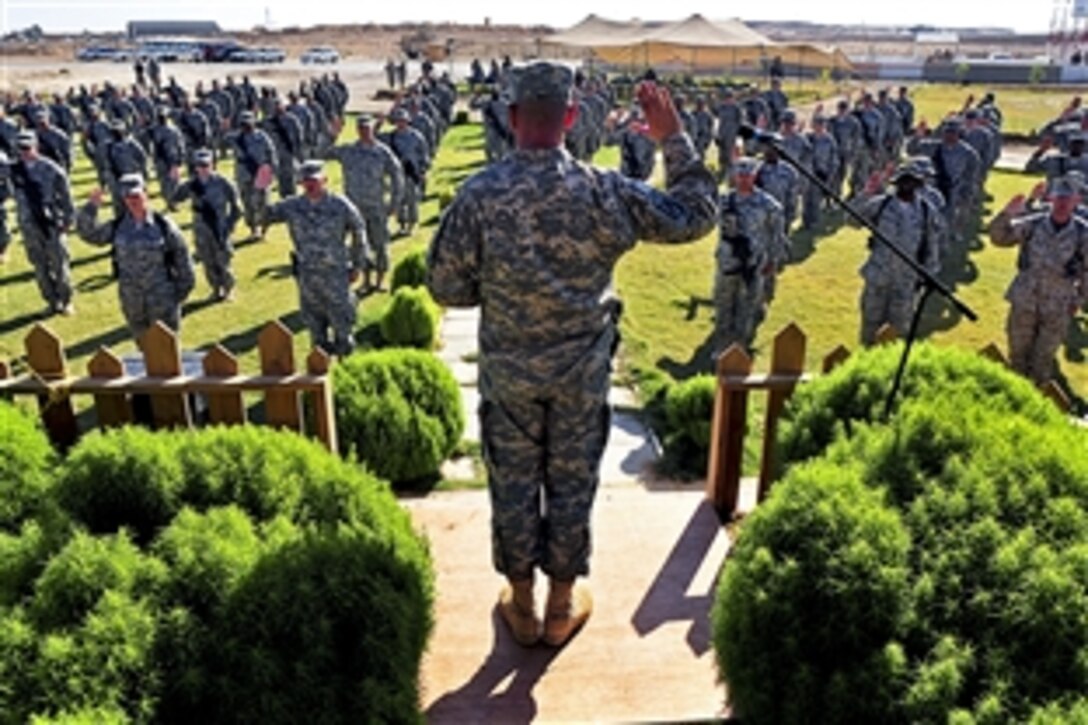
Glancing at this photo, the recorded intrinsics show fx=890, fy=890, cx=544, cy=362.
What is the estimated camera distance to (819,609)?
8.29 feet

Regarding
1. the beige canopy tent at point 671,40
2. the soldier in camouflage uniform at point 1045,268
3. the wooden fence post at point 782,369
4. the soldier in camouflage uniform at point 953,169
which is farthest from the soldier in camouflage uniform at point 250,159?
the beige canopy tent at point 671,40

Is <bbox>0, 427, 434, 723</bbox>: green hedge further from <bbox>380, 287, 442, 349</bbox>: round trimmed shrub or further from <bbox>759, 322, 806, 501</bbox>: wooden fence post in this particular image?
<bbox>380, 287, 442, 349</bbox>: round trimmed shrub

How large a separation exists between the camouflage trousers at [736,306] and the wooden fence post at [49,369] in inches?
208

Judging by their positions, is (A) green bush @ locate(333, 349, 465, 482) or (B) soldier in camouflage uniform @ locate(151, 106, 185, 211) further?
(B) soldier in camouflage uniform @ locate(151, 106, 185, 211)

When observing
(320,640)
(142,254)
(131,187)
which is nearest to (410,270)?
(142,254)

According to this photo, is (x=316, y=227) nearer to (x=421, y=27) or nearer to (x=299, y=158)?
(x=299, y=158)

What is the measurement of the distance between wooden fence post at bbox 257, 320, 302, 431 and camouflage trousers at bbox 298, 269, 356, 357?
322 cm

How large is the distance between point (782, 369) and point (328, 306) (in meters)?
4.42

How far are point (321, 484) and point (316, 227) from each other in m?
4.83

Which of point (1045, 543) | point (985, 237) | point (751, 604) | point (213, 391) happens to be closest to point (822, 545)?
point (751, 604)

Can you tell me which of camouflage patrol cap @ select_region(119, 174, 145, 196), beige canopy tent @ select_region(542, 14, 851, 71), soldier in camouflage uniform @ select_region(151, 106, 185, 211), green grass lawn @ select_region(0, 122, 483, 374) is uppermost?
beige canopy tent @ select_region(542, 14, 851, 71)

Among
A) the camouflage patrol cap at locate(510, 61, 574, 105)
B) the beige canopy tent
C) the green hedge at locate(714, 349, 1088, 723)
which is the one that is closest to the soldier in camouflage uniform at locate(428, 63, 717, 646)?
the camouflage patrol cap at locate(510, 61, 574, 105)

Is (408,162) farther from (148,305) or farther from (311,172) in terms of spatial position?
(148,305)

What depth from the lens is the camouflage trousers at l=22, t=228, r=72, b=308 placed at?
9.73 meters
